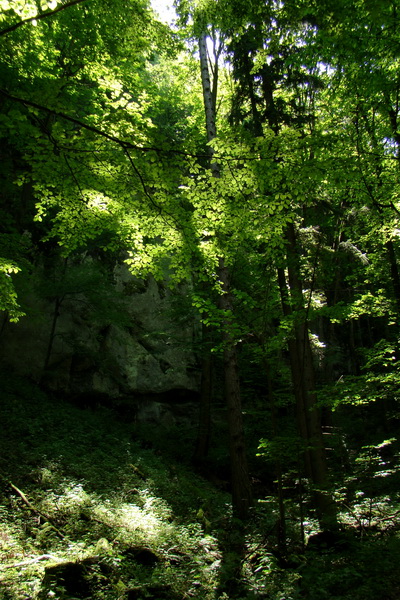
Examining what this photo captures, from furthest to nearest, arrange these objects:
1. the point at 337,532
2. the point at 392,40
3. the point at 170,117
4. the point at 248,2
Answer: the point at 170,117
the point at 248,2
the point at 392,40
the point at 337,532

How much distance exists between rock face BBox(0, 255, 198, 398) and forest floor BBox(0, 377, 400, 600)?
3.69m

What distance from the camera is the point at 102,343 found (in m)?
14.4

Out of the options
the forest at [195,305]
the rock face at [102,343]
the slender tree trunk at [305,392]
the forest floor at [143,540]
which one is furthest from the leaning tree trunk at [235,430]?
the rock face at [102,343]

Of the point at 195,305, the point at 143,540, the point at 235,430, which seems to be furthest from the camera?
the point at 235,430

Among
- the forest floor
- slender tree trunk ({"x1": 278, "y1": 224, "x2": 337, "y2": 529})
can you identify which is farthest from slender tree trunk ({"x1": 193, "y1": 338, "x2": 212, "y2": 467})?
slender tree trunk ({"x1": 278, "y1": 224, "x2": 337, "y2": 529})

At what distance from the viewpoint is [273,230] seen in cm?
553

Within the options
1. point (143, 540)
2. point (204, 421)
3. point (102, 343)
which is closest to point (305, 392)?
point (143, 540)

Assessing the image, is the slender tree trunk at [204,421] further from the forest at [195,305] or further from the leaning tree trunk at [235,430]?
the leaning tree trunk at [235,430]

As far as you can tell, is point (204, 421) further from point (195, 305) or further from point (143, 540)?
point (195, 305)

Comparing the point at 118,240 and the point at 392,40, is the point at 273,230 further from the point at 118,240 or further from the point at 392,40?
the point at 392,40

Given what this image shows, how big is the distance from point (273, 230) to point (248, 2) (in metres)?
5.06

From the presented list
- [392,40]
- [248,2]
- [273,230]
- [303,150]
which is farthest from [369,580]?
[248,2]

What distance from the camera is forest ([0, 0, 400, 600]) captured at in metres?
4.57

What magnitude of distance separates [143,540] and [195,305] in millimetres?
3719
